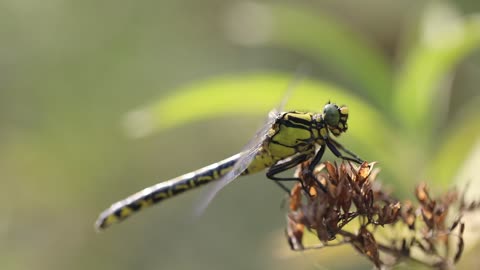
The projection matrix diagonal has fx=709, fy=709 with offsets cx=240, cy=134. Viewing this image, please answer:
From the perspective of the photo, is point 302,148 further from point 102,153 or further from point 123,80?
point 123,80

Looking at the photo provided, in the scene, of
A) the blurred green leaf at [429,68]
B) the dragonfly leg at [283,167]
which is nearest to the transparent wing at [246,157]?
the dragonfly leg at [283,167]

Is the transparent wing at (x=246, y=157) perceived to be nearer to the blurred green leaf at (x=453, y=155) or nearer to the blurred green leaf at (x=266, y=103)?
the blurred green leaf at (x=266, y=103)

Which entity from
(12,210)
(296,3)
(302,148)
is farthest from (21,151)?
(296,3)

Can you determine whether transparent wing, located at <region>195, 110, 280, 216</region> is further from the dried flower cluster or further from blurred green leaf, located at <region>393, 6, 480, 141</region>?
blurred green leaf, located at <region>393, 6, 480, 141</region>

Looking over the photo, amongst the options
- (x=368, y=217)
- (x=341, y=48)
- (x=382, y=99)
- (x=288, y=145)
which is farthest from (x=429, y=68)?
(x=368, y=217)

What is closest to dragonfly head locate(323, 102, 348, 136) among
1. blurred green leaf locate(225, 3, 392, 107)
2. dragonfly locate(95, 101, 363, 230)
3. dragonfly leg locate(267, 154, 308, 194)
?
dragonfly locate(95, 101, 363, 230)

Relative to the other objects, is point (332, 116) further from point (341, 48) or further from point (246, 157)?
point (341, 48)

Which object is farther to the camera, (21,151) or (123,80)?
(123,80)

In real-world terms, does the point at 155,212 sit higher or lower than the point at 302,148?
lower
